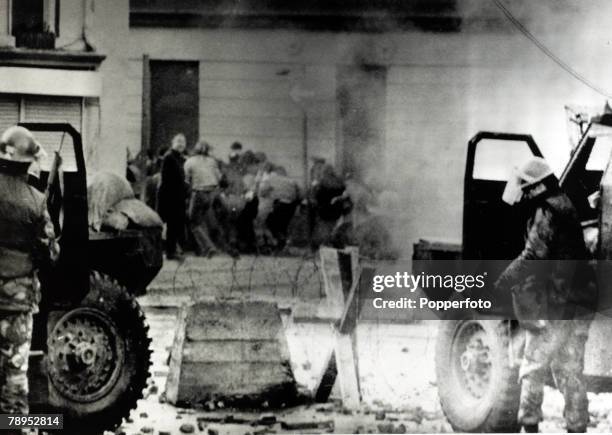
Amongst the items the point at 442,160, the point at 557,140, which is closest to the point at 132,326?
the point at 442,160

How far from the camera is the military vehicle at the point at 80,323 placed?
5.71 m

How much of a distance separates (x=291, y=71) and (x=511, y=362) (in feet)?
6.89

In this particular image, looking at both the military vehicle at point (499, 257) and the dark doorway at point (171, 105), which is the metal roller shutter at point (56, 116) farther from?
the military vehicle at point (499, 257)

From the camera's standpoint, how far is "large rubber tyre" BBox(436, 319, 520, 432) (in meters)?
5.99

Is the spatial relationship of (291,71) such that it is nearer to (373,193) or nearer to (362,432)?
(373,193)

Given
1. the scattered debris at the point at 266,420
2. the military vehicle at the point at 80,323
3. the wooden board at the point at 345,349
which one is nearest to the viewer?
the military vehicle at the point at 80,323

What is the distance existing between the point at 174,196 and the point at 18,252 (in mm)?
1047

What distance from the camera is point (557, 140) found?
20.7 ft

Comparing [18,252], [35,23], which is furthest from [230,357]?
[35,23]

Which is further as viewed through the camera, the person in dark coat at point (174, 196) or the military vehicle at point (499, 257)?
the person in dark coat at point (174, 196)

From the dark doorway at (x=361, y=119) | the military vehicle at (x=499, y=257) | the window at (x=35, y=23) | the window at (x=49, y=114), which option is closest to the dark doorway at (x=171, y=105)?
the window at (x=49, y=114)

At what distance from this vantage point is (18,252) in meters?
5.59

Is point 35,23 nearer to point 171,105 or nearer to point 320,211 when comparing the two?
point 171,105

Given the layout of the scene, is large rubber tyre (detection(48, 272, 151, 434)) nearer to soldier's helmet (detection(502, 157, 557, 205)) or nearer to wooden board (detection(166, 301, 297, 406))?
wooden board (detection(166, 301, 297, 406))
